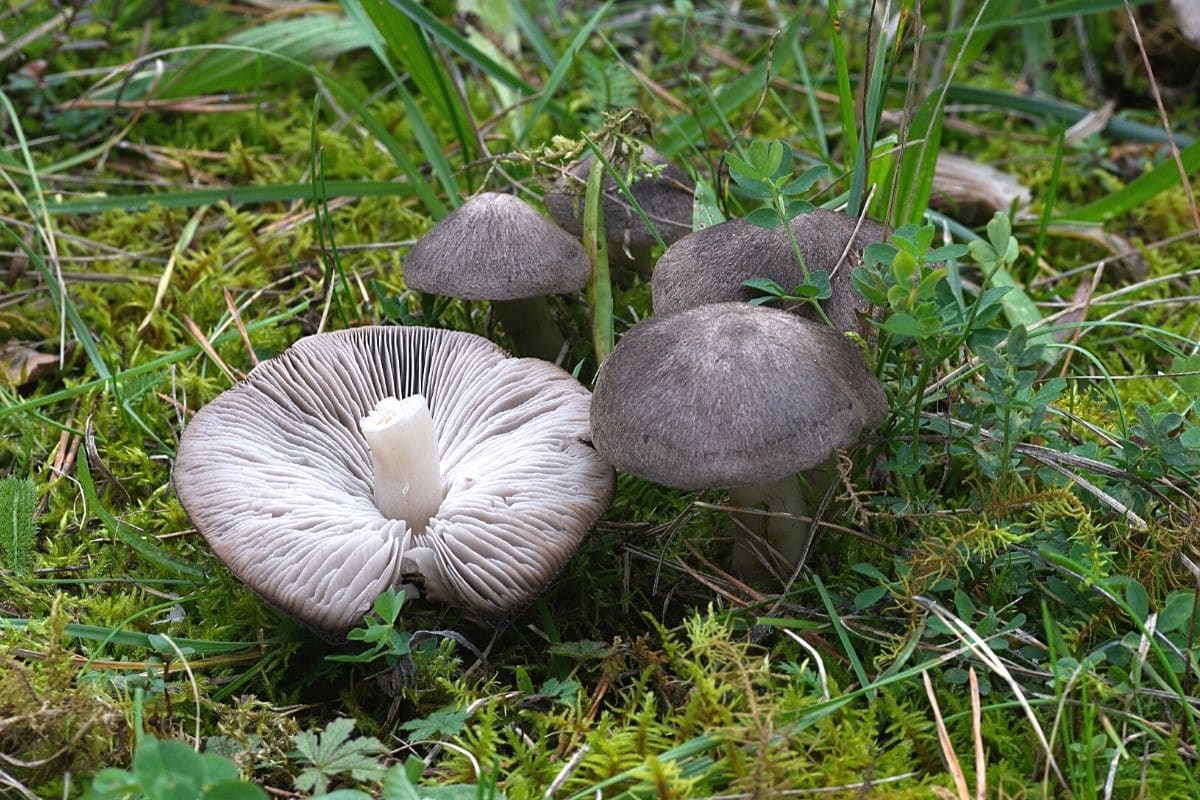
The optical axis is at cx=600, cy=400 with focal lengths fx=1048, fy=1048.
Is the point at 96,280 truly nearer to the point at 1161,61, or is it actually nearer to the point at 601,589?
the point at 601,589

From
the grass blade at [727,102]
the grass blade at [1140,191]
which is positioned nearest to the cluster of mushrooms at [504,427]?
the grass blade at [727,102]

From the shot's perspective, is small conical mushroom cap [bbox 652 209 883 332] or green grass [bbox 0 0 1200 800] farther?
small conical mushroom cap [bbox 652 209 883 332]

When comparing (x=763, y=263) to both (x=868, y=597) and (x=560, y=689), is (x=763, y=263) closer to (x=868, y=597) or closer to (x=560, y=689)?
(x=868, y=597)

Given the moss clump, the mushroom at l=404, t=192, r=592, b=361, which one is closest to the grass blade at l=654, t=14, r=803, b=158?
the mushroom at l=404, t=192, r=592, b=361

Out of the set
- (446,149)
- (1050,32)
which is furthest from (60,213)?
(1050,32)

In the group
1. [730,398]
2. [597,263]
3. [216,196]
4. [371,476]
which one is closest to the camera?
[730,398]

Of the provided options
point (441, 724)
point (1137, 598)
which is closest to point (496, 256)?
point (441, 724)

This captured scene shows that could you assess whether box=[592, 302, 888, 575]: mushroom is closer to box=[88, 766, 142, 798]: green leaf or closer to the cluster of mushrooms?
the cluster of mushrooms
